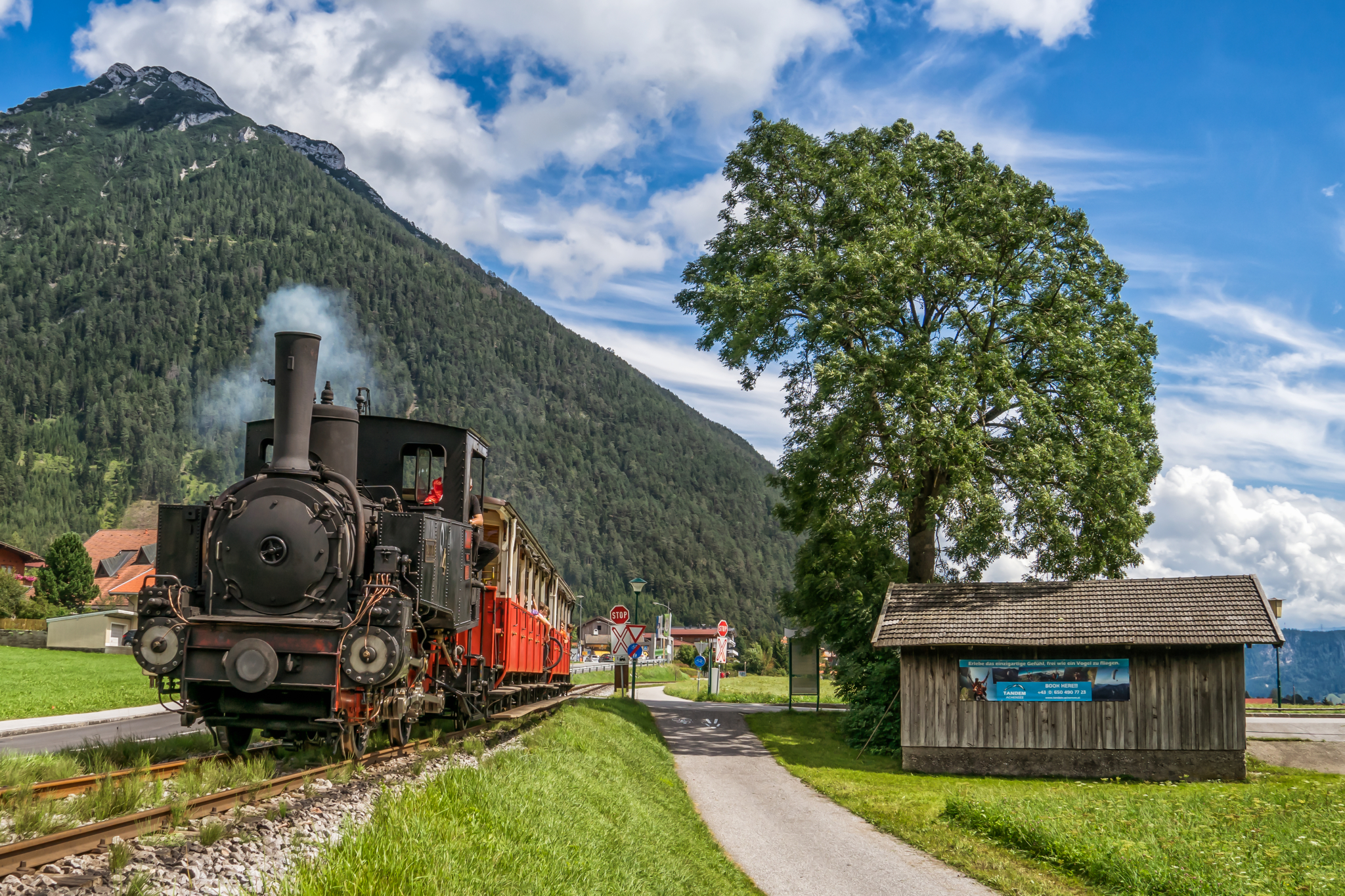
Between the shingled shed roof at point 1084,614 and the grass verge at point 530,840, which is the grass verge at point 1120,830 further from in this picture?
the grass verge at point 530,840

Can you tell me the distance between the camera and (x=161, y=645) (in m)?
10.5

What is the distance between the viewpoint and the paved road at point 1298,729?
28.2 m

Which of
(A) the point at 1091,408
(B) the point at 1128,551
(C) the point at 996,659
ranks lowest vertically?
(C) the point at 996,659

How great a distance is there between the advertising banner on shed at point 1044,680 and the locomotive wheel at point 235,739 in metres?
14.3

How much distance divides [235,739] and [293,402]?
4.19 metres

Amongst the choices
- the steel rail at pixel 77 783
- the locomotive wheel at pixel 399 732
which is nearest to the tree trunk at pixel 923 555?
the locomotive wheel at pixel 399 732

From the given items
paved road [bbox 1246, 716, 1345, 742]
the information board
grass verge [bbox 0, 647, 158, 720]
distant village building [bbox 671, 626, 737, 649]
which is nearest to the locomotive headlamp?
grass verge [bbox 0, 647, 158, 720]

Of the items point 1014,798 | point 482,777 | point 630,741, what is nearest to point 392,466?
point 482,777

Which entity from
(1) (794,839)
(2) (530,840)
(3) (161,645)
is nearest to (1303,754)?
(1) (794,839)

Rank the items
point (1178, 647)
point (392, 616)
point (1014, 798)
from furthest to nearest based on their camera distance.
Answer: point (1178, 647), point (1014, 798), point (392, 616)

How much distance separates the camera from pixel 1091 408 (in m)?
25.1

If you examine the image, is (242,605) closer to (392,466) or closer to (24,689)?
(392,466)

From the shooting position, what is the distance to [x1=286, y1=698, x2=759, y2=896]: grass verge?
6.14 meters

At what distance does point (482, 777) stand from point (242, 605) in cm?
350
